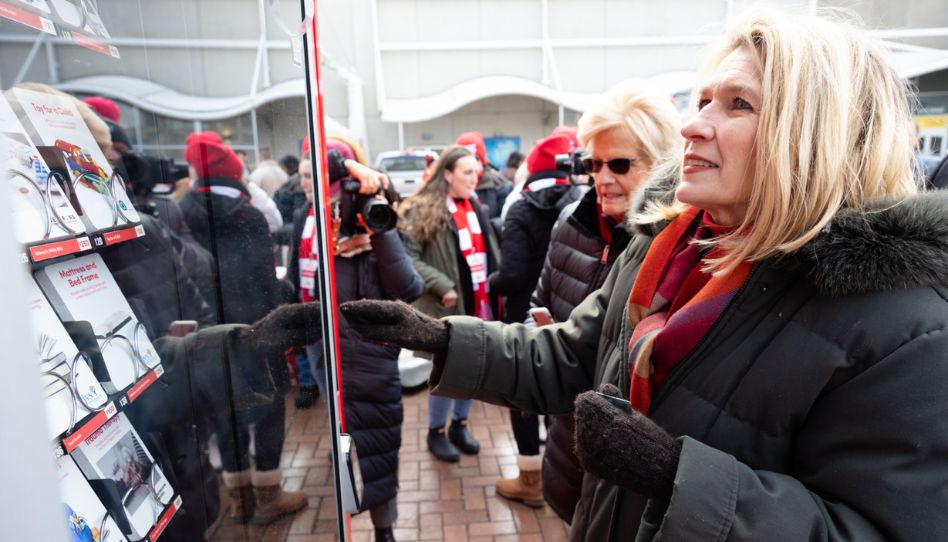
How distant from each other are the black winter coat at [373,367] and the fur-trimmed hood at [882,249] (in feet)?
5.28

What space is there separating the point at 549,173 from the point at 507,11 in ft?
39.8

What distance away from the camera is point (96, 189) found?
2.80 ft

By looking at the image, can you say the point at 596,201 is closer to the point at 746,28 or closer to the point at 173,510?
the point at 746,28

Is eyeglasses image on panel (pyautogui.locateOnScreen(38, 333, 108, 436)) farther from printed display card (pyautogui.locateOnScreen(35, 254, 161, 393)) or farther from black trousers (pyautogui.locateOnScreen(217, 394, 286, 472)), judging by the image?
black trousers (pyautogui.locateOnScreen(217, 394, 286, 472))

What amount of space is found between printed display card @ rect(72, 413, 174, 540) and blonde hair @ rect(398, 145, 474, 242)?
2249 mm

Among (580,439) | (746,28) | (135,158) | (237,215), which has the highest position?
(746,28)

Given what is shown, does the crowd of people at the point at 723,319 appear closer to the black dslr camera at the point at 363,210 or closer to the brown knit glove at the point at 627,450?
the brown knit glove at the point at 627,450

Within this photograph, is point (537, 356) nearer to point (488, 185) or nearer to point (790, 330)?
point (790, 330)

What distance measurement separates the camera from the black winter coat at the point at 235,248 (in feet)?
3.74

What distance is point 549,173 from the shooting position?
3.09 metres

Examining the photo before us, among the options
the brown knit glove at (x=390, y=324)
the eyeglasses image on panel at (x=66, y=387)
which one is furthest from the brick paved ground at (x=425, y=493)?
the eyeglasses image on panel at (x=66, y=387)

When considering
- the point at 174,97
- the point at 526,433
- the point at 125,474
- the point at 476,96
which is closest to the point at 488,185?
the point at 526,433

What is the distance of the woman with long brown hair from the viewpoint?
3.27m

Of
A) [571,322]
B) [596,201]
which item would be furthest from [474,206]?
[571,322]
